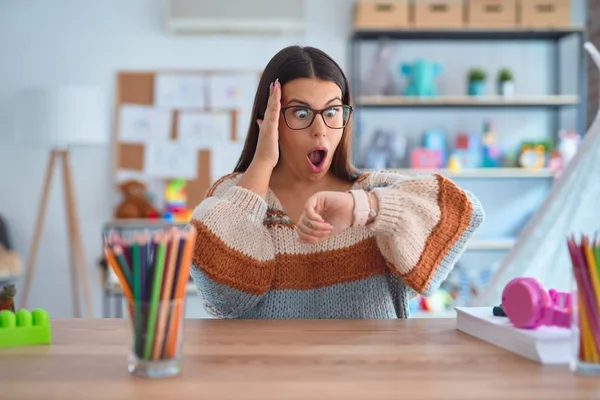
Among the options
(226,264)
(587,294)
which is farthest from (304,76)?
(587,294)

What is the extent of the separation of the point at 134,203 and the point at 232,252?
298 centimetres

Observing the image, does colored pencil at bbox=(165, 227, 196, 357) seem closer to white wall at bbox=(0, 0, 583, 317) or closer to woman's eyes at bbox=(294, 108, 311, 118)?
woman's eyes at bbox=(294, 108, 311, 118)

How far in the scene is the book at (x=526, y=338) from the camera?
95 centimetres

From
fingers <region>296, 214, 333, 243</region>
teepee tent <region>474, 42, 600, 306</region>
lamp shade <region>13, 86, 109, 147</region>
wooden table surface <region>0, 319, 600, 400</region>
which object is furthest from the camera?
lamp shade <region>13, 86, 109, 147</region>

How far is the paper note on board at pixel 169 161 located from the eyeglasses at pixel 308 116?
2996 millimetres

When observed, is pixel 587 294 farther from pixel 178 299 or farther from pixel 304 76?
pixel 304 76

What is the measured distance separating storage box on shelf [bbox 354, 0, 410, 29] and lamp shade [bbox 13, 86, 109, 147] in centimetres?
139

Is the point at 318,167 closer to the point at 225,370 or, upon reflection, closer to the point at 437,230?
the point at 437,230

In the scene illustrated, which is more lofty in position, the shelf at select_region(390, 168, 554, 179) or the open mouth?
the open mouth

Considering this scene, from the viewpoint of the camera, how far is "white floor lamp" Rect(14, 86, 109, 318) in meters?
3.92

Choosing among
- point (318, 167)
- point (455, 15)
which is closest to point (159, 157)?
point (455, 15)

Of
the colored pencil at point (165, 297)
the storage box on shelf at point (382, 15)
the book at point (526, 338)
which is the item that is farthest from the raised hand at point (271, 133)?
the storage box on shelf at point (382, 15)

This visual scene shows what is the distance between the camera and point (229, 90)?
14.5 ft

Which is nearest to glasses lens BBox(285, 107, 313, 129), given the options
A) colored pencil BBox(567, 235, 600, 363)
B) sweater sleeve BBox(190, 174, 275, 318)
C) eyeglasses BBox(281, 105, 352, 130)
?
eyeglasses BBox(281, 105, 352, 130)
